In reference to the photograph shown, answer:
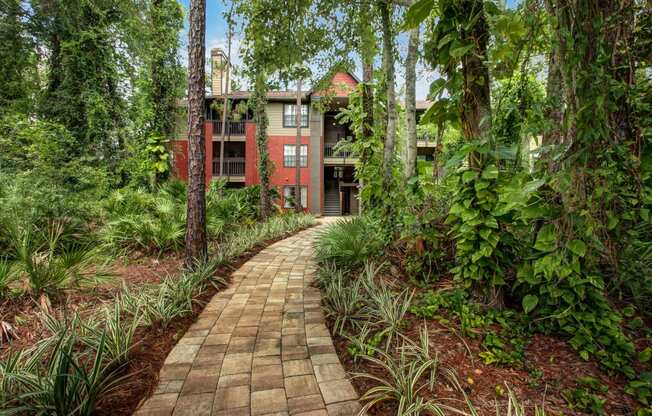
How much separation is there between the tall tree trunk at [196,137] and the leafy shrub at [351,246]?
65.4 inches

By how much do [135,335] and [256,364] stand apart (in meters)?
1.07

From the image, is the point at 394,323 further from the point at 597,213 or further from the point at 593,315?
the point at 597,213

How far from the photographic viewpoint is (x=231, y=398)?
1.55 m

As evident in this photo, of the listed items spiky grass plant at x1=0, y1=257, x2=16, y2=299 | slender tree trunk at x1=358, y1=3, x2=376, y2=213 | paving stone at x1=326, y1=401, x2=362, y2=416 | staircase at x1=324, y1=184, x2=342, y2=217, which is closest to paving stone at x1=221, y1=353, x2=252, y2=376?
paving stone at x1=326, y1=401, x2=362, y2=416

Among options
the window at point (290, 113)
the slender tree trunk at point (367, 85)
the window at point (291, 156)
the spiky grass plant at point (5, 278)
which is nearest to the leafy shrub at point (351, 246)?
the slender tree trunk at point (367, 85)

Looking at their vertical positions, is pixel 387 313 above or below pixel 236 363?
above

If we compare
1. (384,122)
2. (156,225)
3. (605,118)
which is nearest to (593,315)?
(605,118)

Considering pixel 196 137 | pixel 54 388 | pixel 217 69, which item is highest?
pixel 217 69

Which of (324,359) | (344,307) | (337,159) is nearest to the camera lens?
(324,359)

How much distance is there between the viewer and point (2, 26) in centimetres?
789

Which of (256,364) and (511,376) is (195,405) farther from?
(511,376)

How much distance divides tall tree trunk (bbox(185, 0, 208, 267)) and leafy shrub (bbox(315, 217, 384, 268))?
1661 mm

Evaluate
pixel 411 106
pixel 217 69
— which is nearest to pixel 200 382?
pixel 411 106

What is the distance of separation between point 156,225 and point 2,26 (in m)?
9.06
